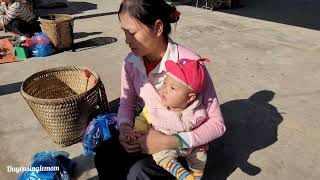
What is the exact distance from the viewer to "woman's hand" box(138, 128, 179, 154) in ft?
7.10

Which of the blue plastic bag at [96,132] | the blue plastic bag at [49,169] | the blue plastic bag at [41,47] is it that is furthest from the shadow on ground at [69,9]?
the blue plastic bag at [49,169]

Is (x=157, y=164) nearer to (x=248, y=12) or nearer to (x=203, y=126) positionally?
(x=203, y=126)

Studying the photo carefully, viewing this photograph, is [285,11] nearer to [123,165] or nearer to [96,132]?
[96,132]

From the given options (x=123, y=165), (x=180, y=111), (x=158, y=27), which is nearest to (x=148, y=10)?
(x=158, y=27)

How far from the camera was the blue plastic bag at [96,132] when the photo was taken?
289cm

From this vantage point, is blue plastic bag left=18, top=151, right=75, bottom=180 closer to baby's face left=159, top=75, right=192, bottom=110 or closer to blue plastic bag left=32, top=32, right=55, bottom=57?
baby's face left=159, top=75, right=192, bottom=110

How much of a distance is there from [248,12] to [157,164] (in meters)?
6.71

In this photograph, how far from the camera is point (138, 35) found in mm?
2133

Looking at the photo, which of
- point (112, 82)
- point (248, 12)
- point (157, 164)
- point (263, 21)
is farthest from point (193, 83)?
point (248, 12)

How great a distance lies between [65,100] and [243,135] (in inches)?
61.6

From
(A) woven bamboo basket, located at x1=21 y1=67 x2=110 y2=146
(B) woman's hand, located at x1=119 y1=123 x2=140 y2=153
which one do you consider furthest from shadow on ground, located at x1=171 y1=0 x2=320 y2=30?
(B) woman's hand, located at x1=119 y1=123 x2=140 y2=153

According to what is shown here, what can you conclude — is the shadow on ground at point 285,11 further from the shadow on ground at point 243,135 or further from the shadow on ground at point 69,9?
the shadow on ground at point 243,135

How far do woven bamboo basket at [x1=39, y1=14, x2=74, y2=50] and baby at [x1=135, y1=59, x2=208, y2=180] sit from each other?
349 cm

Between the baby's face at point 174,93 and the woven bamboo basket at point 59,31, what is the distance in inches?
146
